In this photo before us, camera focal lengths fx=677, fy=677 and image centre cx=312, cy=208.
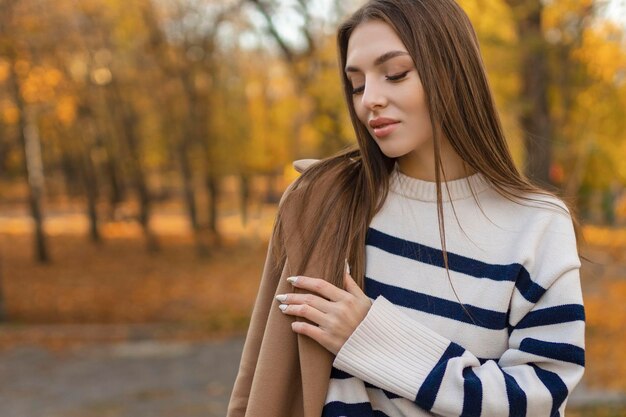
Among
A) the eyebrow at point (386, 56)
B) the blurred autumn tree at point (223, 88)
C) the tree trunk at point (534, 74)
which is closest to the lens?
the eyebrow at point (386, 56)

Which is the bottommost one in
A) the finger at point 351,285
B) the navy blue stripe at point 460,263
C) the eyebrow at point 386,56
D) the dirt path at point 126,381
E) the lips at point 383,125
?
the dirt path at point 126,381

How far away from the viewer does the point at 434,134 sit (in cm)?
164

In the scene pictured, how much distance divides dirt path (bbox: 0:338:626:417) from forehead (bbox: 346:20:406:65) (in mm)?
6010

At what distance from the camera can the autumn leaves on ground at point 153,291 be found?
1080 cm

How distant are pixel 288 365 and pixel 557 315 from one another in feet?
2.11

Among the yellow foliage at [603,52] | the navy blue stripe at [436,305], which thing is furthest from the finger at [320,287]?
the yellow foliage at [603,52]

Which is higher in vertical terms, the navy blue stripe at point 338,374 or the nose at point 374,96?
the nose at point 374,96

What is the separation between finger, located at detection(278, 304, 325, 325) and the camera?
159 cm

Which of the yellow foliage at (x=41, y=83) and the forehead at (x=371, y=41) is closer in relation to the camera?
the forehead at (x=371, y=41)

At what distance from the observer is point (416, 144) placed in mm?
1642

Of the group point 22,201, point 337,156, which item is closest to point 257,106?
point 22,201

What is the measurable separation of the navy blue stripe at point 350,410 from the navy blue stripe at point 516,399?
0.30 meters

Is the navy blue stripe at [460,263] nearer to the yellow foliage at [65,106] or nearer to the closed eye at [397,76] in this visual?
the closed eye at [397,76]

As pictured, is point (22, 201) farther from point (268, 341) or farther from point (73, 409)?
point (268, 341)
